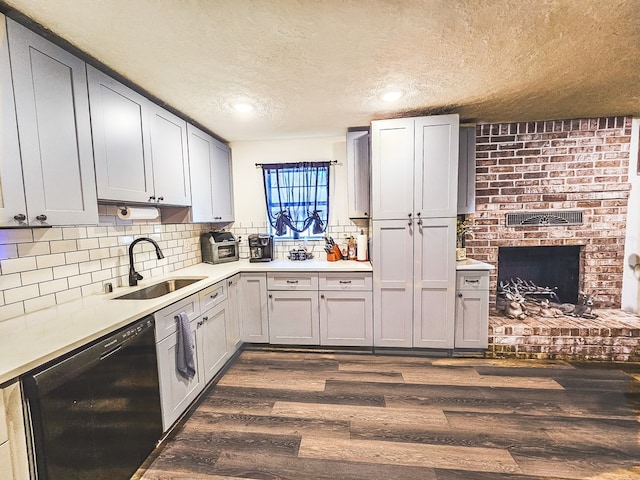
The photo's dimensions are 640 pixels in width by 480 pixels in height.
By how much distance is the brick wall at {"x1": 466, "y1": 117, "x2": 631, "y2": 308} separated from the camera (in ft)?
8.94

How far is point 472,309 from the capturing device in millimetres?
2578

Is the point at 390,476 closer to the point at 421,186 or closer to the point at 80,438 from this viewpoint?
the point at 80,438

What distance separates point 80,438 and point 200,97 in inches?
86.5

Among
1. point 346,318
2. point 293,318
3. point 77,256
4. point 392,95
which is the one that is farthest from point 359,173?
point 77,256

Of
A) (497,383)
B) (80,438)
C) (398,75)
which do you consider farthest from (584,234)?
(80,438)

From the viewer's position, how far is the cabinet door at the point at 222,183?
293 centimetres

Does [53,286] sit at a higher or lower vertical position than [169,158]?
lower

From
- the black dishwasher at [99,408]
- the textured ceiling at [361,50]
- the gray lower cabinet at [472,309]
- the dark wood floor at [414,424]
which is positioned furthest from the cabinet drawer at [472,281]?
the black dishwasher at [99,408]

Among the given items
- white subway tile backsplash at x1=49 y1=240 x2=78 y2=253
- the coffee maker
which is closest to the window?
the coffee maker

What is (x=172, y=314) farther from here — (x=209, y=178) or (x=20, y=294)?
(x=209, y=178)

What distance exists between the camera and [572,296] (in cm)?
298

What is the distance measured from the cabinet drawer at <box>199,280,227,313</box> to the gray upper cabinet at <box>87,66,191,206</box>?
0.80 metres

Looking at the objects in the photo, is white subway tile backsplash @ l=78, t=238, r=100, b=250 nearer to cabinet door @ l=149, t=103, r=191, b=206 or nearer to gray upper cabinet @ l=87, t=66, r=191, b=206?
gray upper cabinet @ l=87, t=66, r=191, b=206

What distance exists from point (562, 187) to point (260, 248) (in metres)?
3.35
